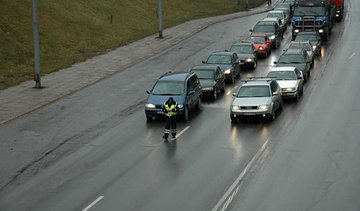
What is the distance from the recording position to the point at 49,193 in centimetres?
1995

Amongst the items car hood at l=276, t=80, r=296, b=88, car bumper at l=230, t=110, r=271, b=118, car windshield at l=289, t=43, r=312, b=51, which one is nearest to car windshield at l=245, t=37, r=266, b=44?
car windshield at l=289, t=43, r=312, b=51

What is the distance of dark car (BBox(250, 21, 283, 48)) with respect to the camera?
5088 cm

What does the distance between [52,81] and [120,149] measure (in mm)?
15384

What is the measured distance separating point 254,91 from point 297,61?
9.78m

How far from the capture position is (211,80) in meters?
33.9

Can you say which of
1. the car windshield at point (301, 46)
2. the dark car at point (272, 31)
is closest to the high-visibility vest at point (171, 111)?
the car windshield at point (301, 46)

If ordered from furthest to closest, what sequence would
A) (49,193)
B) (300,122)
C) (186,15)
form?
(186,15)
(300,122)
(49,193)

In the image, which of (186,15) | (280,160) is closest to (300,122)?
(280,160)

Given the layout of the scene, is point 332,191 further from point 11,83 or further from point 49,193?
point 11,83

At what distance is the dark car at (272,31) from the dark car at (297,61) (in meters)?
11.3

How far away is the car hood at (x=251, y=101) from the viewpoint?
92.2 ft

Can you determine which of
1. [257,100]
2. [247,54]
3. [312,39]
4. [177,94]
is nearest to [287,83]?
[257,100]

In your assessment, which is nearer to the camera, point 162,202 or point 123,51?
point 162,202

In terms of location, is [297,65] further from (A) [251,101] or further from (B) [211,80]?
(A) [251,101]
